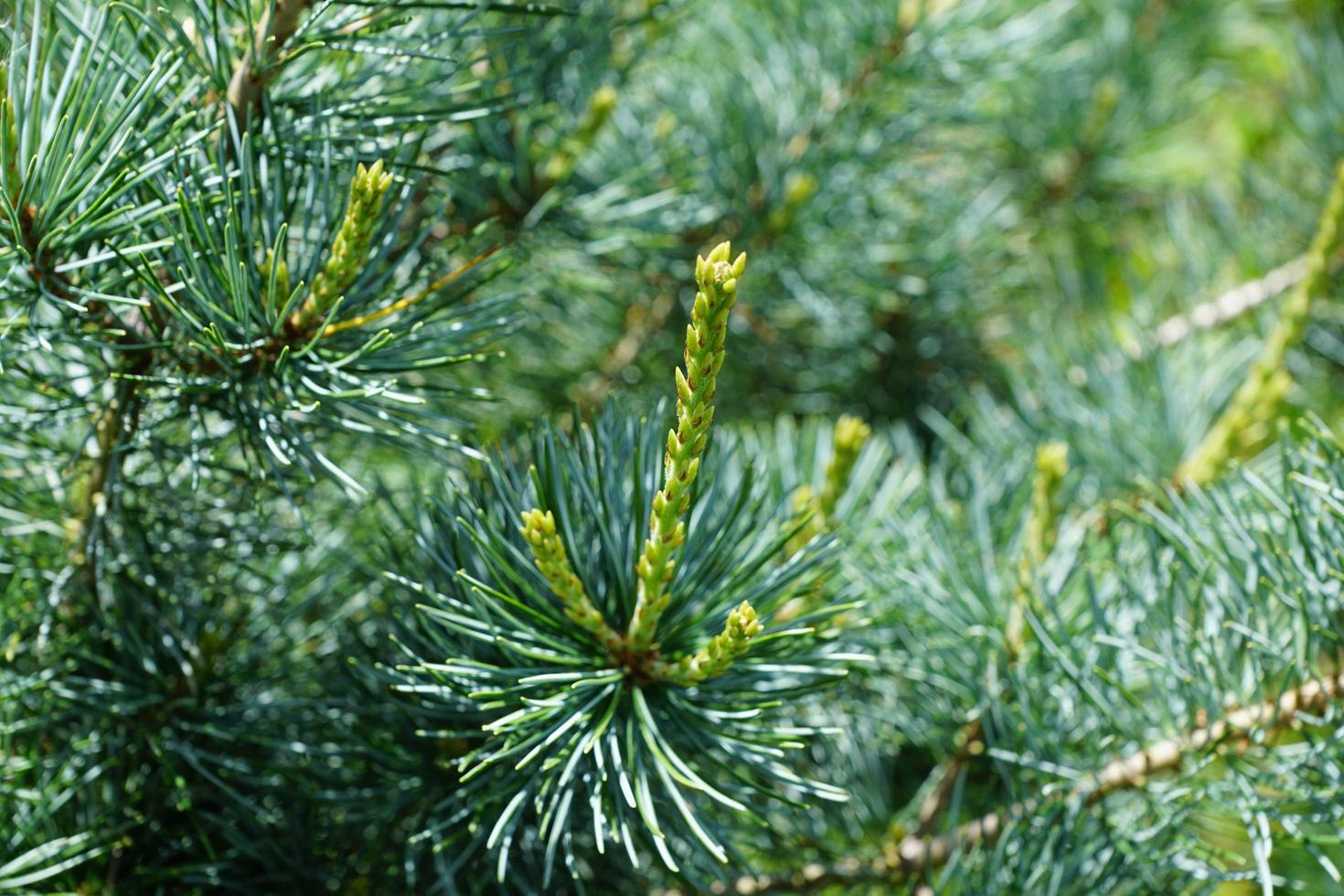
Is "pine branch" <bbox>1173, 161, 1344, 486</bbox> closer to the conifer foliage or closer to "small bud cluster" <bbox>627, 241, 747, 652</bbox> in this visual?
the conifer foliage

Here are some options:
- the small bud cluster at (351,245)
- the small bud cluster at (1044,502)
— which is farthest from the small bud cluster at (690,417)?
the small bud cluster at (1044,502)

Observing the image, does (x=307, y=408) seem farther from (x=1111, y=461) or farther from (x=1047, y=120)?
(x=1047, y=120)

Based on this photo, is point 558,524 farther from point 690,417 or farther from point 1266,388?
point 1266,388

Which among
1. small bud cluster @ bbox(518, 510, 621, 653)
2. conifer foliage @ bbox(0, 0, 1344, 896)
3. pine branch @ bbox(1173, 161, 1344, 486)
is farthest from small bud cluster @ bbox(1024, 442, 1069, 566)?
small bud cluster @ bbox(518, 510, 621, 653)

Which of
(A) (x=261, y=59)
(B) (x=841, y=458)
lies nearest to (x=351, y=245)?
(A) (x=261, y=59)

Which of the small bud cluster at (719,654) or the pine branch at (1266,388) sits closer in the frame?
the small bud cluster at (719,654)

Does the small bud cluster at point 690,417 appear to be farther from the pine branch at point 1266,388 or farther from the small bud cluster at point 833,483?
the pine branch at point 1266,388

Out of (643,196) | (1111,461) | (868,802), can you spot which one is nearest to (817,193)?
(643,196)
